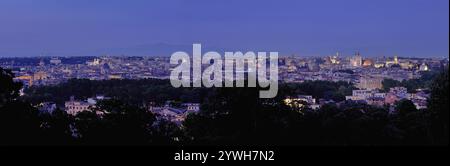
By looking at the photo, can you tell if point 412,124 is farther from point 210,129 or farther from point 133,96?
point 133,96

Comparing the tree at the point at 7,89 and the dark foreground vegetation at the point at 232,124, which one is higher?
the tree at the point at 7,89

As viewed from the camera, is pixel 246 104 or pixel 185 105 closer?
pixel 246 104

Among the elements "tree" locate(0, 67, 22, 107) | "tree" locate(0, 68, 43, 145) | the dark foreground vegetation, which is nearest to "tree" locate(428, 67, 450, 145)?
the dark foreground vegetation

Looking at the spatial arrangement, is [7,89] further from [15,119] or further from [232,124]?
[232,124]

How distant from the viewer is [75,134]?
34.3ft

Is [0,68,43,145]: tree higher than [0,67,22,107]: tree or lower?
lower

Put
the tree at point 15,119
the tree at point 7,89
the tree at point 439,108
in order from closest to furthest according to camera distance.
Answer: 1. the tree at point 15,119
2. the tree at point 7,89
3. the tree at point 439,108

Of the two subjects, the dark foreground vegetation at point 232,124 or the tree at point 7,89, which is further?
the tree at point 7,89

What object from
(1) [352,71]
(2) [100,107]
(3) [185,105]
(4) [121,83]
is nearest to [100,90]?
(4) [121,83]

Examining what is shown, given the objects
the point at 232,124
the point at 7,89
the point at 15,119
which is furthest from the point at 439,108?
the point at 7,89

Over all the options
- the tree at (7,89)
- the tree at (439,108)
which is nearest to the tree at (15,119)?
the tree at (7,89)

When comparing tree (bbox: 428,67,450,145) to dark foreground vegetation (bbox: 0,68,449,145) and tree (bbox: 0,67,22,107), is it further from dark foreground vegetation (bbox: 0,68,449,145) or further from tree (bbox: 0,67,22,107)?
tree (bbox: 0,67,22,107)

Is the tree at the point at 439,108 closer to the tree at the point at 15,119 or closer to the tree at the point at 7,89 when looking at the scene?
the tree at the point at 15,119
